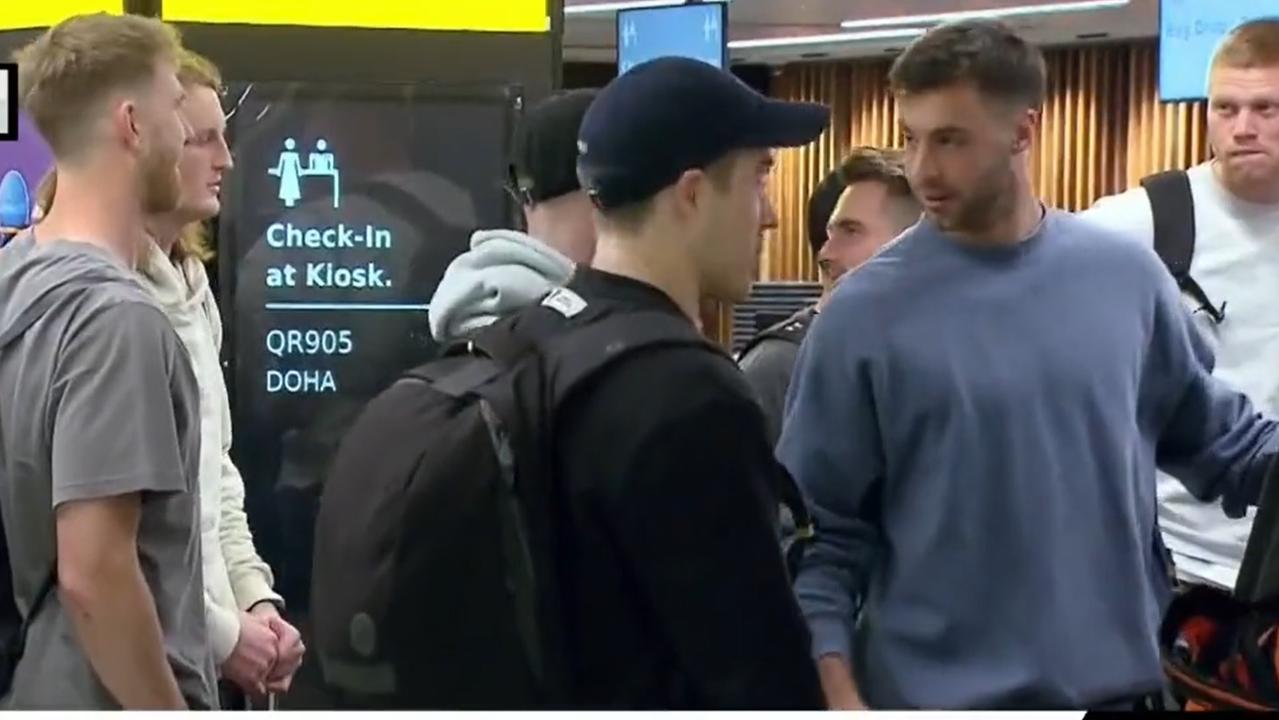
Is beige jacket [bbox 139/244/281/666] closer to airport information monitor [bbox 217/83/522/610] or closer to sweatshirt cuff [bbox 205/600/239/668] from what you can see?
sweatshirt cuff [bbox 205/600/239/668]

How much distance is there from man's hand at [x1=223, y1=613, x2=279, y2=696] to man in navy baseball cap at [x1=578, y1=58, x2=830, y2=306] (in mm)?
1125

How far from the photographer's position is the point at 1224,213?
2.87 meters

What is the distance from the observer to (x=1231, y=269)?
9.29 feet

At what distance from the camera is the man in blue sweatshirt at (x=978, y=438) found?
85.1 inches

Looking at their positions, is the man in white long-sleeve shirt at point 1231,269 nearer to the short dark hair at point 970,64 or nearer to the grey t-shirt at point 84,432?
the short dark hair at point 970,64

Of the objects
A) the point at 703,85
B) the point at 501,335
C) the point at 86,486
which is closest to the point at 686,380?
the point at 501,335

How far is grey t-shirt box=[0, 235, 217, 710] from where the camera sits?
2.06 meters

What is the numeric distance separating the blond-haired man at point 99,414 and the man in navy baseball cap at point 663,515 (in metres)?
0.54

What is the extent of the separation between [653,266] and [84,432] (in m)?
0.67

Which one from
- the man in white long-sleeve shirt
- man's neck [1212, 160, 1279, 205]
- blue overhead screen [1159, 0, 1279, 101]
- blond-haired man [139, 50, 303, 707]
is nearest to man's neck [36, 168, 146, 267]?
blond-haired man [139, 50, 303, 707]

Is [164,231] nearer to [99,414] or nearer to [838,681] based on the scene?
[99,414]

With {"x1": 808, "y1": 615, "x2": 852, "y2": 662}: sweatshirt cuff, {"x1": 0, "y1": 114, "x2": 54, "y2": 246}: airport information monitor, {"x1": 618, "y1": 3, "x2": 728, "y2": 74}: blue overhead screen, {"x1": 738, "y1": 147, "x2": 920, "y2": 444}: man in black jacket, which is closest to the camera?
{"x1": 808, "y1": 615, "x2": 852, "y2": 662}: sweatshirt cuff

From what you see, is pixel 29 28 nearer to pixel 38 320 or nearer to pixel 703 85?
pixel 38 320

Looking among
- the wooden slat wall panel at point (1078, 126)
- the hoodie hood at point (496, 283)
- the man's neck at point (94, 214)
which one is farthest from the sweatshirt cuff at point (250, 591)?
the wooden slat wall panel at point (1078, 126)
